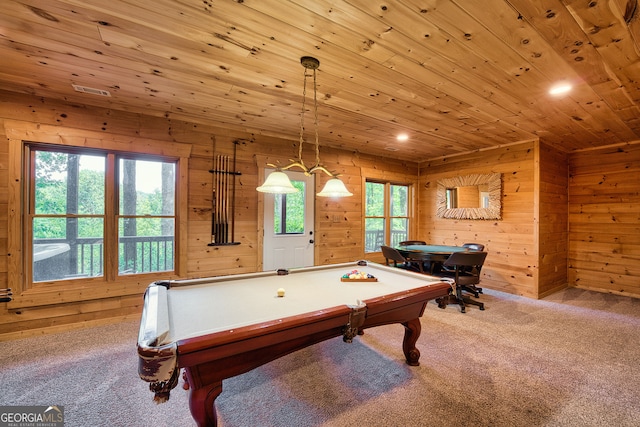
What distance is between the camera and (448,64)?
211 centimetres

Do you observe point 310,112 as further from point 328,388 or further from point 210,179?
point 328,388

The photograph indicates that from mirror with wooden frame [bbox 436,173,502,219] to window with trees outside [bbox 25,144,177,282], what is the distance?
487cm

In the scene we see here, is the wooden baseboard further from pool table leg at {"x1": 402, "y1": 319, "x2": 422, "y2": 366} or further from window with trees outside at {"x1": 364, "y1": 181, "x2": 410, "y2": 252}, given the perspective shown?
window with trees outside at {"x1": 364, "y1": 181, "x2": 410, "y2": 252}

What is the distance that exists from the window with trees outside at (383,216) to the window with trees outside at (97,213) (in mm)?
3532

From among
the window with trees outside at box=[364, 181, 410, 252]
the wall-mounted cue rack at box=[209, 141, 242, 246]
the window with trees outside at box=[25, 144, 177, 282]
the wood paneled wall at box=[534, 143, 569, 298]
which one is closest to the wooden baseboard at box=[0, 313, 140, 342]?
the window with trees outside at box=[25, 144, 177, 282]

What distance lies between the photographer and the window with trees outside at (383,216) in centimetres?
541

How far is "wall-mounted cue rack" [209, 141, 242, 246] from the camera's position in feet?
12.0

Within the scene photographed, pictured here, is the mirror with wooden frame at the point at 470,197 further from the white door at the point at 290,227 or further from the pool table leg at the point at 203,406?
the pool table leg at the point at 203,406

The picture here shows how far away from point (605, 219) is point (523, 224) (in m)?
1.60

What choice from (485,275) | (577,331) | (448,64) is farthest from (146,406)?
(485,275)

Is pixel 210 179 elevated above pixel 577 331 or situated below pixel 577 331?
above

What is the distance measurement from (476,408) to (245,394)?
161cm

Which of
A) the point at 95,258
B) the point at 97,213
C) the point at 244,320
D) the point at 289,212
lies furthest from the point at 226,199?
Result: the point at 244,320

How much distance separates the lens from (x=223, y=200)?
372 centimetres
